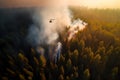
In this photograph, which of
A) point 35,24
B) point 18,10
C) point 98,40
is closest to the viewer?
point 98,40

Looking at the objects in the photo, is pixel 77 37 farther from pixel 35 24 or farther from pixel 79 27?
pixel 35 24

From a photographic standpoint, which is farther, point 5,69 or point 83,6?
point 83,6

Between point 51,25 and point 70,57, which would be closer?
point 70,57

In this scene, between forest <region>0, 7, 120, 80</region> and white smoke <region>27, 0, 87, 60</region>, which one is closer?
forest <region>0, 7, 120, 80</region>

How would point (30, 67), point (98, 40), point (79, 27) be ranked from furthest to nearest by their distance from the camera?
point (79, 27), point (98, 40), point (30, 67)

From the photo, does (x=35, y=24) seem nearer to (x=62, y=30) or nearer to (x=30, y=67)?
(x=62, y=30)

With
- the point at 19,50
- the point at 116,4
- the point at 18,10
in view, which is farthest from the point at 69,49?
the point at 116,4

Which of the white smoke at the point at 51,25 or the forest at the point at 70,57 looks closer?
the forest at the point at 70,57
